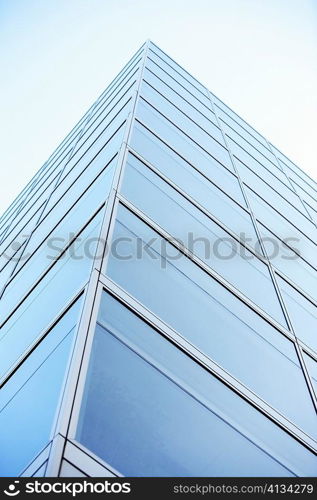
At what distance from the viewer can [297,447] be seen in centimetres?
418

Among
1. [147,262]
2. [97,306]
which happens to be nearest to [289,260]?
[147,262]

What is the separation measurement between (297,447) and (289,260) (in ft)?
13.5

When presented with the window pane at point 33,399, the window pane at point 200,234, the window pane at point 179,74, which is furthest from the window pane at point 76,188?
the window pane at point 179,74

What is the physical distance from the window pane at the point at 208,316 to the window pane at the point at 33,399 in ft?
2.50

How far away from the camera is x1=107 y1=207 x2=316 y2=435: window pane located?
14.5 feet

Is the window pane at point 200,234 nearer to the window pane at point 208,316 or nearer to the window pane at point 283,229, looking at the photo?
the window pane at point 208,316

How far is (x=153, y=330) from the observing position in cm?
405

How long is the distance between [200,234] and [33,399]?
3.32 metres

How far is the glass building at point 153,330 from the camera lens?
127 inches

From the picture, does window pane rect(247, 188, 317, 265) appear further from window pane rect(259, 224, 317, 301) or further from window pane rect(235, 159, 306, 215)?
window pane rect(235, 159, 306, 215)

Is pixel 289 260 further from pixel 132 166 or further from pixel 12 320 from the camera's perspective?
pixel 12 320

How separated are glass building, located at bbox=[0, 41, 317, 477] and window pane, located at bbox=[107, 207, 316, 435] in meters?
0.02

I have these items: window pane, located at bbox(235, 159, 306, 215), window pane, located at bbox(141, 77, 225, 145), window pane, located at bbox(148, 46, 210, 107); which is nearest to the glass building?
window pane, located at bbox(141, 77, 225, 145)

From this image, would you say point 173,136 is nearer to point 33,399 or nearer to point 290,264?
point 290,264
